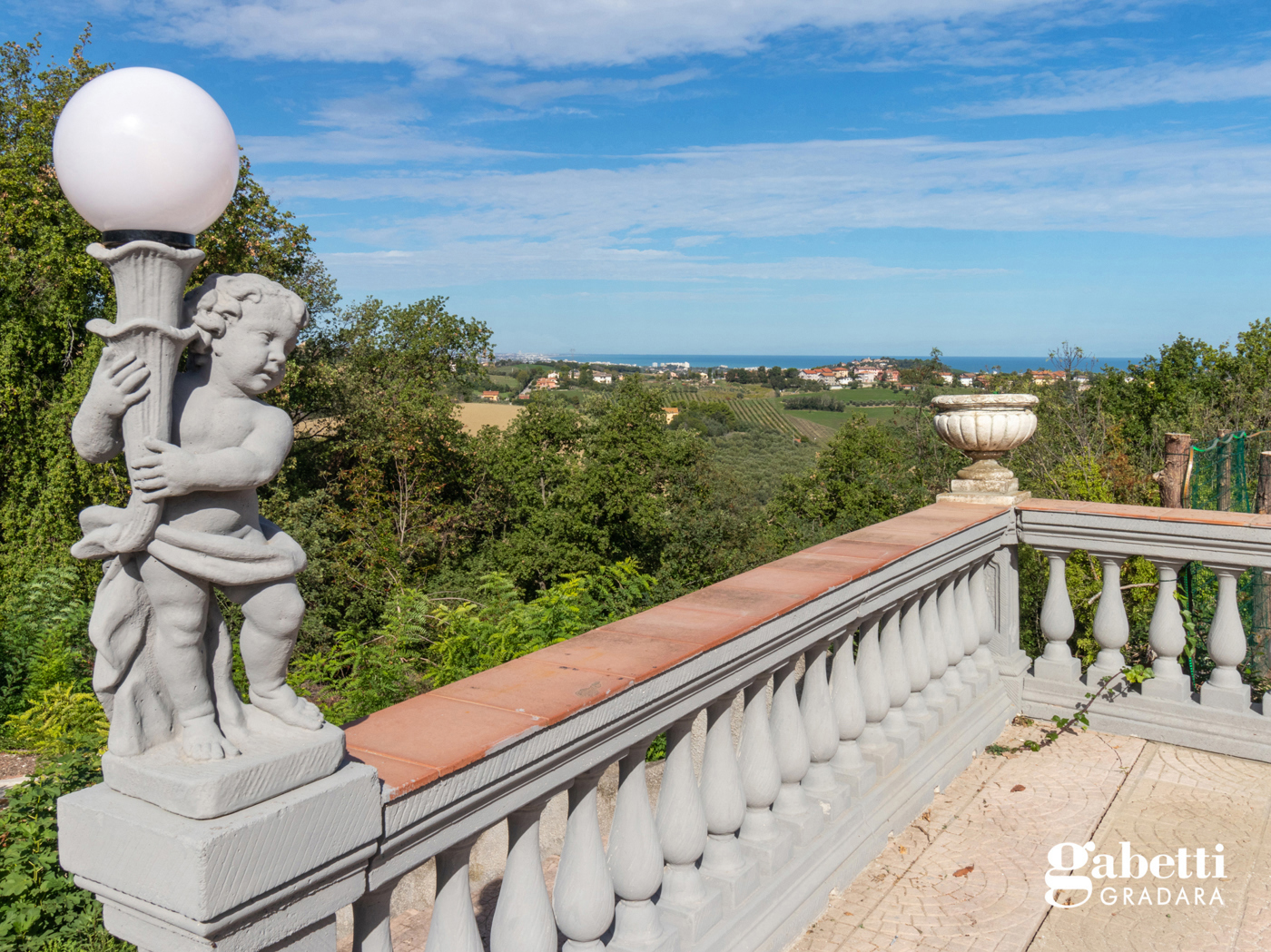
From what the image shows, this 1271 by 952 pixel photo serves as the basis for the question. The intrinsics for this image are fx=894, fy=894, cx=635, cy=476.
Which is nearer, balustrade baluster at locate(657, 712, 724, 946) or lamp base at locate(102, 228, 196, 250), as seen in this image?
lamp base at locate(102, 228, 196, 250)

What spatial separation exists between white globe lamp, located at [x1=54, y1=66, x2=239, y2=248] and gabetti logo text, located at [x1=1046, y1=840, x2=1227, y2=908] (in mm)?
3339

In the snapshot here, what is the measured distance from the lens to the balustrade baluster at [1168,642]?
4414mm

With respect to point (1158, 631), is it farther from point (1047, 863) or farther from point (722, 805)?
point (722, 805)

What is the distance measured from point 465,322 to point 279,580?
34.4 meters

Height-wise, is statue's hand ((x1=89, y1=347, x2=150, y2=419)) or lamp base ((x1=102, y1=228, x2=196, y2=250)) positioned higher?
lamp base ((x1=102, y1=228, x2=196, y2=250))

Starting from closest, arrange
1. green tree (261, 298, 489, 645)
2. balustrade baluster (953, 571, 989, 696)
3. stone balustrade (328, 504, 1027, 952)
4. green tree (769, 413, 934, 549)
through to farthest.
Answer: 1. stone balustrade (328, 504, 1027, 952)
2. balustrade baluster (953, 571, 989, 696)
3. green tree (261, 298, 489, 645)
4. green tree (769, 413, 934, 549)

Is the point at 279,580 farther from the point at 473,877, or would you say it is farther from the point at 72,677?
the point at 72,677

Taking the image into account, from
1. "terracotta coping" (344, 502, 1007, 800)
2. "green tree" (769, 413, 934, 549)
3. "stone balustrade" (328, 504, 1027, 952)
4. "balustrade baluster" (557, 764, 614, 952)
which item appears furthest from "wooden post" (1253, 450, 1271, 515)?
"green tree" (769, 413, 934, 549)

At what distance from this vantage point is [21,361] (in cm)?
1825

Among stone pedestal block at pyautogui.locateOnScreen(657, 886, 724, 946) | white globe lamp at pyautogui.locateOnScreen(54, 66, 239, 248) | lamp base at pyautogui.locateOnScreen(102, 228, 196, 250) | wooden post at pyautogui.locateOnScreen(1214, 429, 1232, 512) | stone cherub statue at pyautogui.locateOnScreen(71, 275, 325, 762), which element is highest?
white globe lamp at pyautogui.locateOnScreen(54, 66, 239, 248)

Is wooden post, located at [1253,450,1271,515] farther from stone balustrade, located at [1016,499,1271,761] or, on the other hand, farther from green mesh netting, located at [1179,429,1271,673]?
stone balustrade, located at [1016,499,1271,761]

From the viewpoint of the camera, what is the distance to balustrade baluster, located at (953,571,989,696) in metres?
4.39

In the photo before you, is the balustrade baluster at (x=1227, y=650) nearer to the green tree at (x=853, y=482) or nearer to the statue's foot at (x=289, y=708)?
the statue's foot at (x=289, y=708)

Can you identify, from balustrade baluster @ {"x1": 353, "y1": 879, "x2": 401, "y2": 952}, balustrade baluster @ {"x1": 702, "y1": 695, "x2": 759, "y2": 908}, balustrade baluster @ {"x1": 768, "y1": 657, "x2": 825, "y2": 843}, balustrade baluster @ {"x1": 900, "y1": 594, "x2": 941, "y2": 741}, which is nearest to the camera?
balustrade baluster @ {"x1": 353, "y1": 879, "x2": 401, "y2": 952}
